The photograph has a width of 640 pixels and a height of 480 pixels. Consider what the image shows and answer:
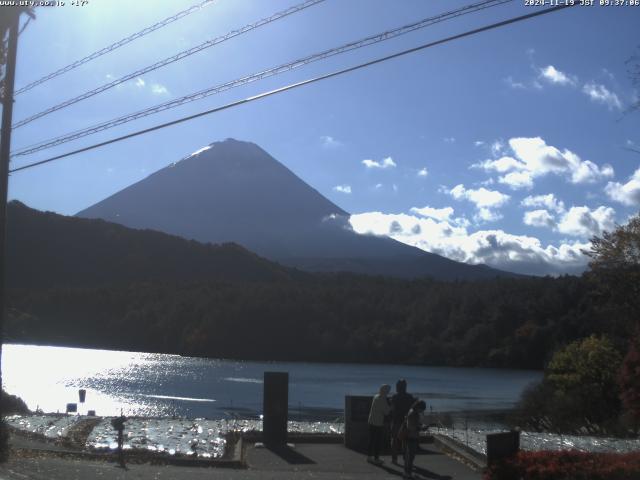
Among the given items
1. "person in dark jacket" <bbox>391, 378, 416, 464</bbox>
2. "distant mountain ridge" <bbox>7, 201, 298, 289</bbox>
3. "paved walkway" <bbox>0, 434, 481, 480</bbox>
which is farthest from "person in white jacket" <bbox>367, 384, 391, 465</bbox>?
"distant mountain ridge" <bbox>7, 201, 298, 289</bbox>

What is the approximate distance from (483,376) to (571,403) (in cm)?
4299

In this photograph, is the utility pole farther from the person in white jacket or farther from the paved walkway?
the person in white jacket

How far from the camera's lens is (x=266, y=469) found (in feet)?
41.6

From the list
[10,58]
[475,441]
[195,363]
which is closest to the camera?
[10,58]

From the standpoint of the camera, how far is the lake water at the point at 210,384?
43.1 meters

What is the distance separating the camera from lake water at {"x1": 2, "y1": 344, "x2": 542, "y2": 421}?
141ft

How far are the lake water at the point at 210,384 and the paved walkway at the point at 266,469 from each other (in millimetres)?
20021

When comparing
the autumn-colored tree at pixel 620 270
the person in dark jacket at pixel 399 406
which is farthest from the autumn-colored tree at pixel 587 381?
the person in dark jacket at pixel 399 406

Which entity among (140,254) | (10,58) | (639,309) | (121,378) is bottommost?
(121,378)

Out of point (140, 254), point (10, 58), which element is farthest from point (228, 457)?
point (140, 254)

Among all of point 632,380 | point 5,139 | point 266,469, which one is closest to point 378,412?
point 266,469

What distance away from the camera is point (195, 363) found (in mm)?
81062

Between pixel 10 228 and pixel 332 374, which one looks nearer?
pixel 332 374

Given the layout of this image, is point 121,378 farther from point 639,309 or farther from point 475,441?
point 475,441
